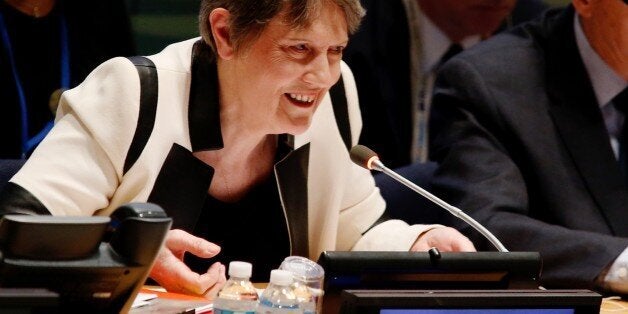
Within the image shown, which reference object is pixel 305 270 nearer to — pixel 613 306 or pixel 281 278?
pixel 281 278

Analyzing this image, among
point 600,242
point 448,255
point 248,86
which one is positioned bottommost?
point 600,242

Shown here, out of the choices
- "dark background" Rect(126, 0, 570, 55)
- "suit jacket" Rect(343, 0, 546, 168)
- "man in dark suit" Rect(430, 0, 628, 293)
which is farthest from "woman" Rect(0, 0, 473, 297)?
"dark background" Rect(126, 0, 570, 55)

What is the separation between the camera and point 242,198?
2.99m

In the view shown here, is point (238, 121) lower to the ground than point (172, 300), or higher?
higher

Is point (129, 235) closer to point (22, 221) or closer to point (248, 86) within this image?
point (22, 221)

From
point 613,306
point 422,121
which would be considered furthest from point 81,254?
point 422,121

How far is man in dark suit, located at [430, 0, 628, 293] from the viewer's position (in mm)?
3438

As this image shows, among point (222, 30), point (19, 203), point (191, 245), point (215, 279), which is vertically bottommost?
point (215, 279)

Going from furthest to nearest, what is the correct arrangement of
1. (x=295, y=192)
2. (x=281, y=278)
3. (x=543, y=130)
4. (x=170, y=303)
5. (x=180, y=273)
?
1. (x=543, y=130)
2. (x=295, y=192)
3. (x=180, y=273)
4. (x=170, y=303)
5. (x=281, y=278)

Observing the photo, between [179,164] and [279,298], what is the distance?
829 millimetres

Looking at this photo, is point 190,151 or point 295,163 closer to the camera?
point 190,151

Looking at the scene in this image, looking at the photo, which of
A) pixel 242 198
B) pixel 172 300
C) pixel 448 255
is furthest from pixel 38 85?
pixel 448 255

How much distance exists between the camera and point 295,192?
298 centimetres

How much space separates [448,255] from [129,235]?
658 mm
